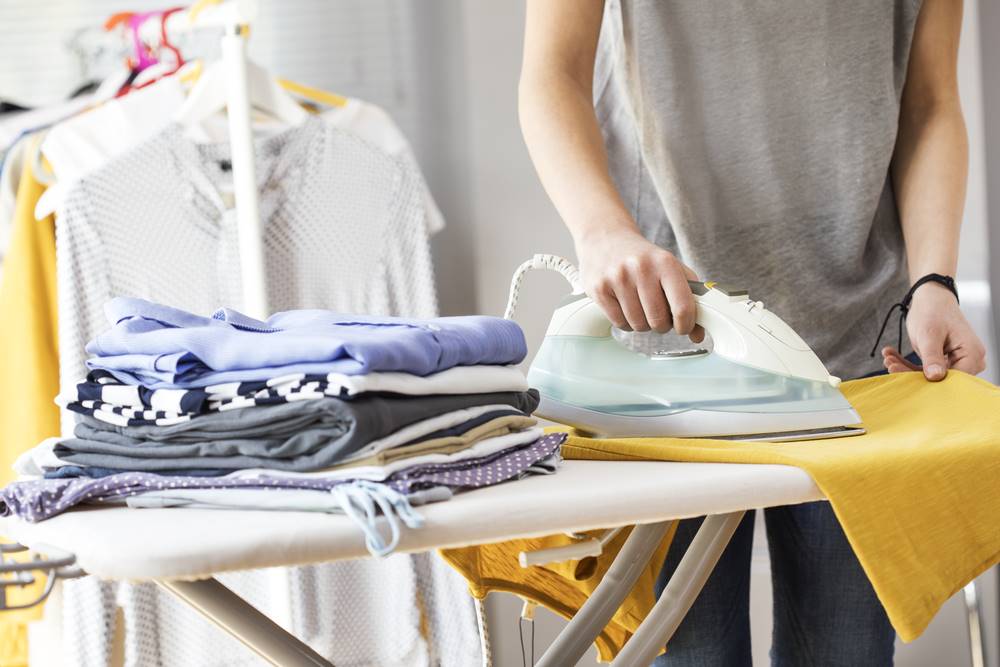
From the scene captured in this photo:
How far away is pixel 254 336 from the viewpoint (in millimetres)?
650

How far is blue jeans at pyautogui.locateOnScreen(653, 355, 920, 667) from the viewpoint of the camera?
3.40ft

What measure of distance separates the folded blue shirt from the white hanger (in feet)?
2.95

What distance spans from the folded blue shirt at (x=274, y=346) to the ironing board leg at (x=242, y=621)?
0.41 ft

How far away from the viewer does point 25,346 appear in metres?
1.55

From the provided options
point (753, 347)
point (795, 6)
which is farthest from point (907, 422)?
point (795, 6)

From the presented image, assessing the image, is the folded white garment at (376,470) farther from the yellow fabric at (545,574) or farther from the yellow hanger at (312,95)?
the yellow hanger at (312,95)

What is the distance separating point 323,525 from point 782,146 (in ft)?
2.65

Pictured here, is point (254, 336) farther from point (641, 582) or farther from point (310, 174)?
point (310, 174)

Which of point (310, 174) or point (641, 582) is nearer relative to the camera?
point (641, 582)

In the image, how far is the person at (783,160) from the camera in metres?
1.08

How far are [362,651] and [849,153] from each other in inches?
43.6

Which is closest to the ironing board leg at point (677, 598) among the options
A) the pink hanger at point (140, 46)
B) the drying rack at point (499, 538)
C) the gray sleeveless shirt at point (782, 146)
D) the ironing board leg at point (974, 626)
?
the drying rack at point (499, 538)

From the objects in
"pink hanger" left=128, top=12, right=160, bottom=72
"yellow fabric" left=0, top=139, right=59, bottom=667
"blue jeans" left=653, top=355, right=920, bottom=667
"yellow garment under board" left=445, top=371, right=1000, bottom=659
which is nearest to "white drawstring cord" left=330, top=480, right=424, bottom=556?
"yellow garment under board" left=445, top=371, right=1000, bottom=659

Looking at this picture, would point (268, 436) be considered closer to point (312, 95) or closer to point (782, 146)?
point (782, 146)
